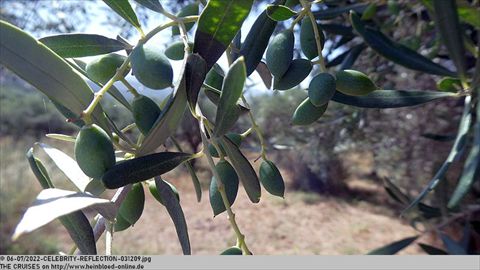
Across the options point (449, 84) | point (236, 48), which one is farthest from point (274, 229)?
point (236, 48)

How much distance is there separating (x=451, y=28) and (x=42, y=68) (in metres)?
0.82

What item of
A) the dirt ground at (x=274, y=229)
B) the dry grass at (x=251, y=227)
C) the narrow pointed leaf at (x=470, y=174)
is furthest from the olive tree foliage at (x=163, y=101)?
the dirt ground at (x=274, y=229)

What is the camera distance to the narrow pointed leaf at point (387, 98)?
0.71 metres

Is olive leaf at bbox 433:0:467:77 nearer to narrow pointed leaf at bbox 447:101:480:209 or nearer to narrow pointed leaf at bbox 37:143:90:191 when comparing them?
narrow pointed leaf at bbox 447:101:480:209

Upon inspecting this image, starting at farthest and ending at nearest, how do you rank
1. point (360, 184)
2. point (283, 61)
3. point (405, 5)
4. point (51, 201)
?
point (360, 184), point (405, 5), point (283, 61), point (51, 201)

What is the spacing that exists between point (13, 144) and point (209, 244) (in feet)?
16.7

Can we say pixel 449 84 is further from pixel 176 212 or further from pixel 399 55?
pixel 176 212

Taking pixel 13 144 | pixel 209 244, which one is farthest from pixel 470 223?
pixel 13 144

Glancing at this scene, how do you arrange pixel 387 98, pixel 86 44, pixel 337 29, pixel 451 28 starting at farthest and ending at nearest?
pixel 337 29 < pixel 451 28 < pixel 387 98 < pixel 86 44

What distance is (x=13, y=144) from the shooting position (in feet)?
27.2

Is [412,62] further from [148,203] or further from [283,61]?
[148,203]

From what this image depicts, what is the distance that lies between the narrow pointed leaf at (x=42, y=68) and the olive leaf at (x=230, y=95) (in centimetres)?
13

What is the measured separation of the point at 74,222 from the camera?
1.67ft

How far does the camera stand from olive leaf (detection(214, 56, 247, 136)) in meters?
0.40
